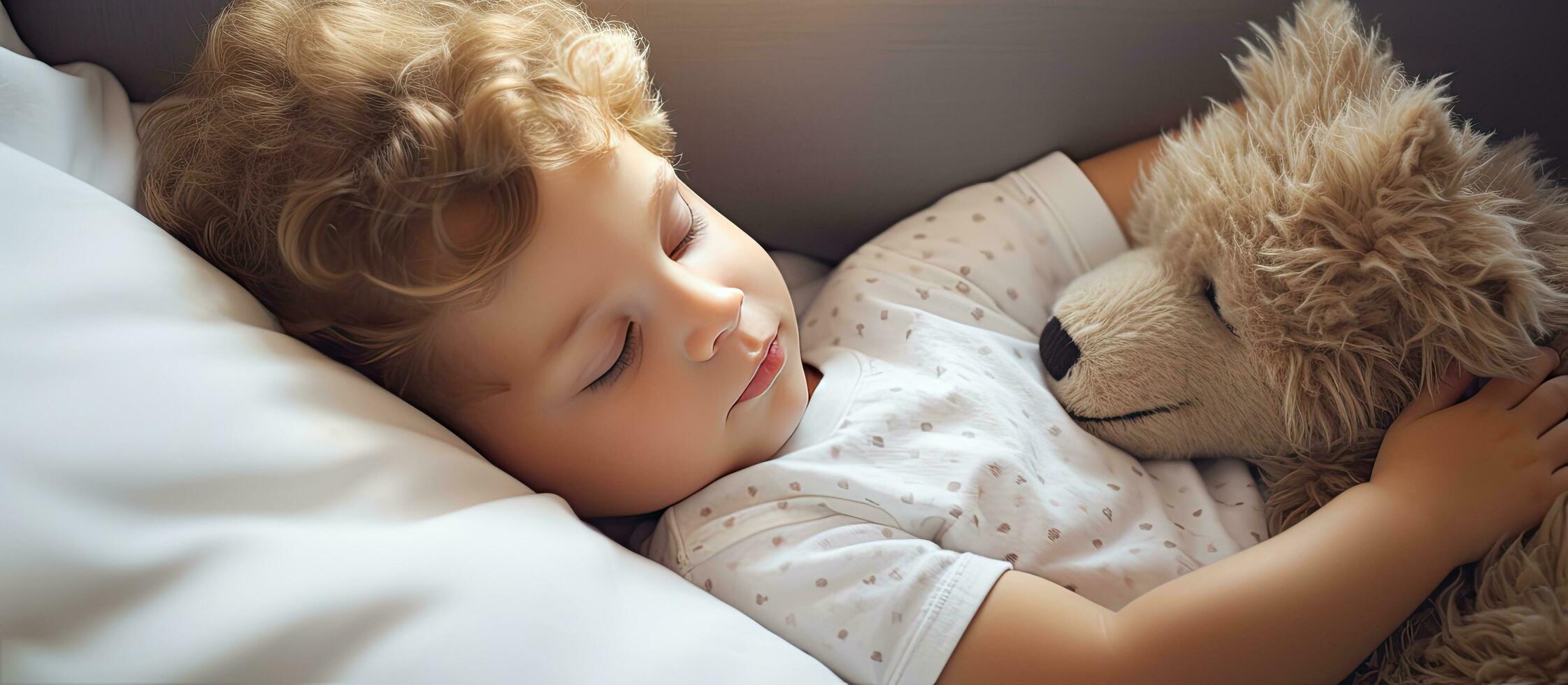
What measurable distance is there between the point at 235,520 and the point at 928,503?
50cm

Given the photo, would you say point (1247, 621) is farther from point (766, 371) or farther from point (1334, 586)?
point (766, 371)

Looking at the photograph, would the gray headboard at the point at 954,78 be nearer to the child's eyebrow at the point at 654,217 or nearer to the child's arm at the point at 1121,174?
the child's arm at the point at 1121,174

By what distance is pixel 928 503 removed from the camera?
73cm

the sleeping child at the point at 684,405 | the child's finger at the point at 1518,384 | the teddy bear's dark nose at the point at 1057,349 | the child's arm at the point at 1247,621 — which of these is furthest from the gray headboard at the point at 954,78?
the child's arm at the point at 1247,621

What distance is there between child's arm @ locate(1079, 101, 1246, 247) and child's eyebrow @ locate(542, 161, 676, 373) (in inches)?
20.2

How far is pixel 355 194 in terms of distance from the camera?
608 millimetres

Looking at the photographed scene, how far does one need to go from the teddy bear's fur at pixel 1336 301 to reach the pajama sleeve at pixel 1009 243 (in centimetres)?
13

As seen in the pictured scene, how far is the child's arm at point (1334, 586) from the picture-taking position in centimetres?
63

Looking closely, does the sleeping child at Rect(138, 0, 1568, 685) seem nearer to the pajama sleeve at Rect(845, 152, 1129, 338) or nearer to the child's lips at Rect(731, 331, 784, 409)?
the child's lips at Rect(731, 331, 784, 409)

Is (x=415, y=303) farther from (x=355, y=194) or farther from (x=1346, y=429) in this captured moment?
(x=1346, y=429)

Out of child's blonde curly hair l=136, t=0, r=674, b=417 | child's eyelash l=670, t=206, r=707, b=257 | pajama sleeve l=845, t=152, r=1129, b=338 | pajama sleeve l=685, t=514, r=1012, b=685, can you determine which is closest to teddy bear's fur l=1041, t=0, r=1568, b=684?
pajama sleeve l=845, t=152, r=1129, b=338

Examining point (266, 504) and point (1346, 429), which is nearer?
point (266, 504)

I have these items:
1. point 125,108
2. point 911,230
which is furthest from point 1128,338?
point 125,108

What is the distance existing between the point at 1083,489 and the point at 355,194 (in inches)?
25.0
